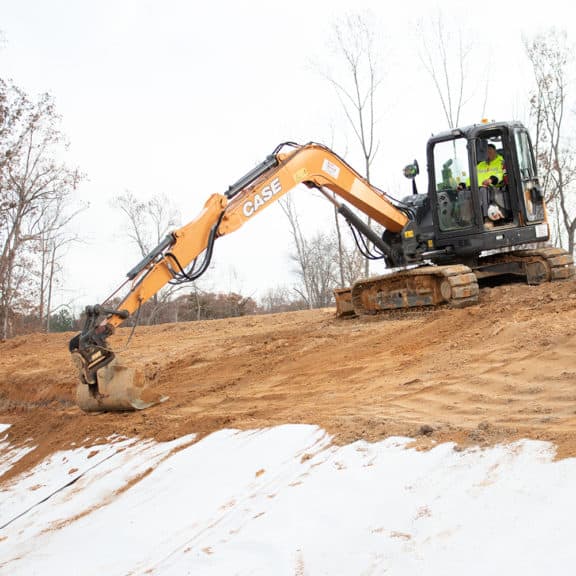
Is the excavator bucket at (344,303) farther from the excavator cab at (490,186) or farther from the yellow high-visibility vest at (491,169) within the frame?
the yellow high-visibility vest at (491,169)

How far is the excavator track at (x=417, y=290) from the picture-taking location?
10594mm

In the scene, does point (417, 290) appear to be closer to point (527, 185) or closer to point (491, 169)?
point (491, 169)

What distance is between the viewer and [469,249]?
11234 millimetres

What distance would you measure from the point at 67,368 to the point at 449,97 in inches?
795

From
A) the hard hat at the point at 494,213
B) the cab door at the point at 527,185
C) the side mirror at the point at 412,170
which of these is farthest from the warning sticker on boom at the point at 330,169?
the cab door at the point at 527,185

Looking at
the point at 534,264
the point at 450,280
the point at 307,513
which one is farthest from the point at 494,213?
the point at 307,513

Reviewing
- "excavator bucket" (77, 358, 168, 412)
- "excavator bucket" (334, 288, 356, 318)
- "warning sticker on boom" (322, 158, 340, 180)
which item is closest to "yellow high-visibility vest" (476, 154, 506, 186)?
"warning sticker on boom" (322, 158, 340, 180)

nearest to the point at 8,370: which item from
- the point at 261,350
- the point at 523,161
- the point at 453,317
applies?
the point at 261,350

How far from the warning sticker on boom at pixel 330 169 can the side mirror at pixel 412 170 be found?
1379mm

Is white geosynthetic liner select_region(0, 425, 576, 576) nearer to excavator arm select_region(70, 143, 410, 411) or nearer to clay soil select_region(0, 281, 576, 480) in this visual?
clay soil select_region(0, 281, 576, 480)

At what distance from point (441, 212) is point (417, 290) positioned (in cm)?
140

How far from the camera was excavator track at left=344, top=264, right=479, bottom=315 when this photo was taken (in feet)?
34.8

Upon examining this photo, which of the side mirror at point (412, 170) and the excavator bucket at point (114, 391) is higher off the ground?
the side mirror at point (412, 170)

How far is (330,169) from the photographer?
10.9 metres
